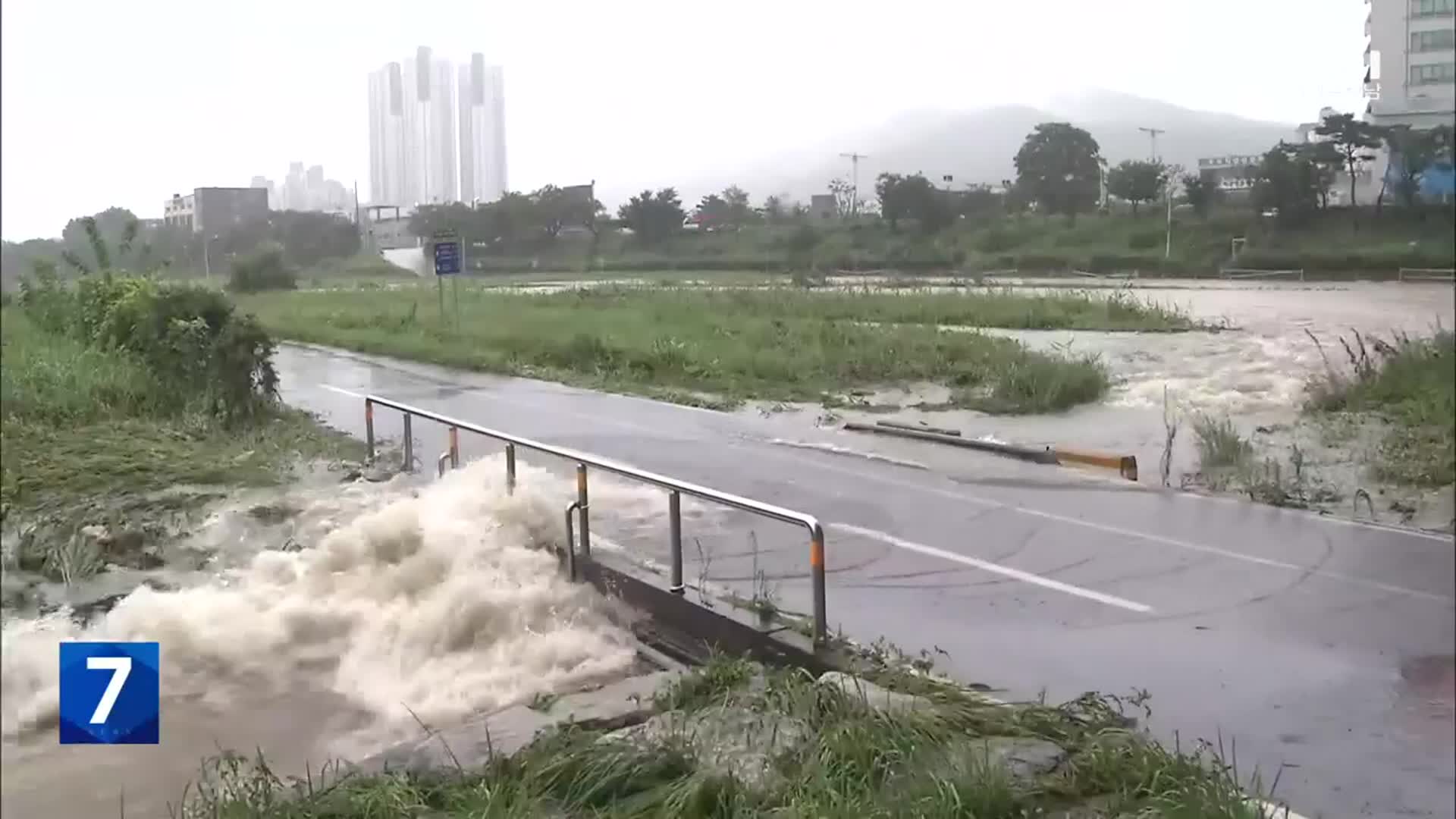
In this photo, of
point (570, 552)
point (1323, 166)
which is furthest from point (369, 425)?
point (1323, 166)

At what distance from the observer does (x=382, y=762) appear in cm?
317

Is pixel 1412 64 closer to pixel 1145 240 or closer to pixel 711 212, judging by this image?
pixel 1145 240

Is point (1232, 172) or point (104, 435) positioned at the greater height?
point (1232, 172)

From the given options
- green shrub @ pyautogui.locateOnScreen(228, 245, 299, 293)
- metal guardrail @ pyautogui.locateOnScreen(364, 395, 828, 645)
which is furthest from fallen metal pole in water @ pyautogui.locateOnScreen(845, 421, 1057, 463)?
green shrub @ pyautogui.locateOnScreen(228, 245, 299, 293)

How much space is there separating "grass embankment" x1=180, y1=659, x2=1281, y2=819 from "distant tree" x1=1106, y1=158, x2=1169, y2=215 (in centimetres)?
171

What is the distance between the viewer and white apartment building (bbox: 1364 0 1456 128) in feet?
8.68

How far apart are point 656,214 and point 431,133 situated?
0.87 m

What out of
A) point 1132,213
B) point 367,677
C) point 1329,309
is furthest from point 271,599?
point 1329,309

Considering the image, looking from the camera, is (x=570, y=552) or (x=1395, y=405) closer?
(x=1395, y=405)

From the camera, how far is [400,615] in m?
4.66

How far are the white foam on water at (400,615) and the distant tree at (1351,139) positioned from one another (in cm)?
249

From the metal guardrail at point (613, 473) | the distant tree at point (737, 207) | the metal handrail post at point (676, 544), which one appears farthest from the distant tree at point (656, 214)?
the metal handrail post at point (676, 544)

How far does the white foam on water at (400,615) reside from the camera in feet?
13.0

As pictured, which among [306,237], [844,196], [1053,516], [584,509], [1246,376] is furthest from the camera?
[1053,516]
